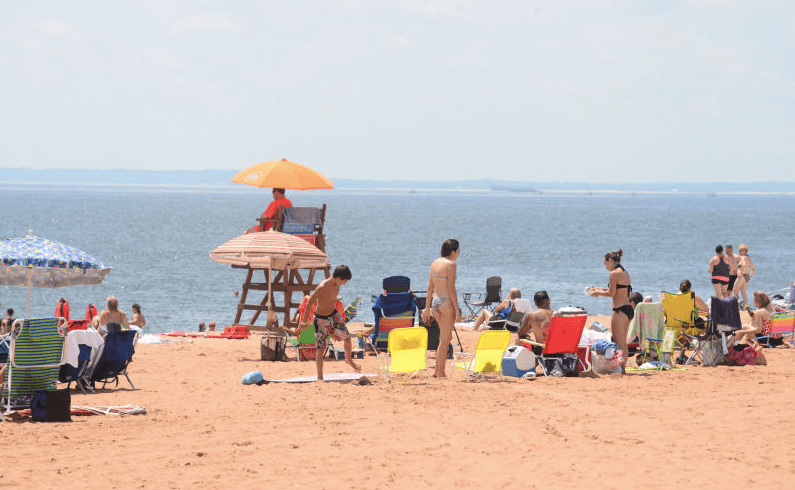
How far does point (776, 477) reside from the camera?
6953 mm

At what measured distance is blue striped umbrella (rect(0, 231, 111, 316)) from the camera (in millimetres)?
11023

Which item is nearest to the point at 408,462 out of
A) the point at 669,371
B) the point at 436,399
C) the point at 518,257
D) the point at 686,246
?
the point at 436,399

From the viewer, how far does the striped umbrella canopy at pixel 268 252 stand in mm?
14852

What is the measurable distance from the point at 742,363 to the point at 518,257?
138 feet

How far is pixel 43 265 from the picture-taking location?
11016mm

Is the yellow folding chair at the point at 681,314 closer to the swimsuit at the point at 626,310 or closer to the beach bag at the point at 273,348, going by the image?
the swimsuit at the point at 626,310

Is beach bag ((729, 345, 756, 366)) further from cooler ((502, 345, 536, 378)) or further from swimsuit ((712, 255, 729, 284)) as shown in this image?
swimsuit ((712, 255, 729, 284))

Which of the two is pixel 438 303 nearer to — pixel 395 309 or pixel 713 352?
pixel 395 309

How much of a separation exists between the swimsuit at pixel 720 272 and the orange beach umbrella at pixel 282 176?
8570mm

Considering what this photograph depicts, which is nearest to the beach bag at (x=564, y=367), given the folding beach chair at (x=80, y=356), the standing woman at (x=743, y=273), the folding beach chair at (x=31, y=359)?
the folding beach chair at (x=80, y=356)

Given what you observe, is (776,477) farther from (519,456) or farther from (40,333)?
(40,333)

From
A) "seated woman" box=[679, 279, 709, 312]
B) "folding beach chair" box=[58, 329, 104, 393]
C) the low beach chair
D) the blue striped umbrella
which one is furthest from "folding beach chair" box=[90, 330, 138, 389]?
"seated woman" box=[679, 279, 709, 312]

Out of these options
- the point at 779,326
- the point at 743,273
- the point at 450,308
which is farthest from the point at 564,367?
the point at 743,273

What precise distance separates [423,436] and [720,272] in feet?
45.3
